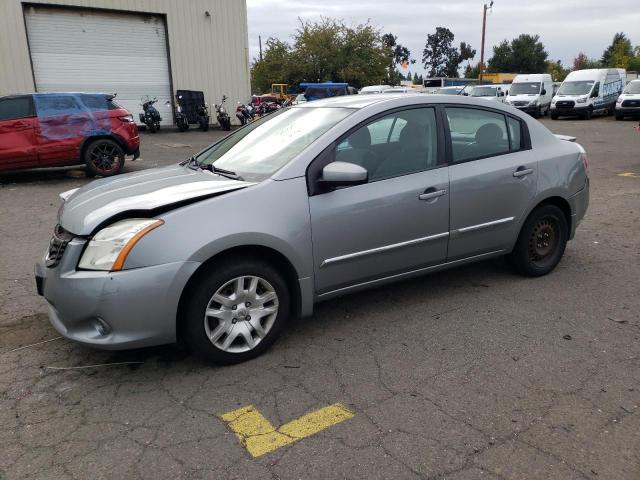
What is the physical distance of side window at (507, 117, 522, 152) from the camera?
4375 mm

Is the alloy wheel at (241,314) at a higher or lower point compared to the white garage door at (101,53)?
lower

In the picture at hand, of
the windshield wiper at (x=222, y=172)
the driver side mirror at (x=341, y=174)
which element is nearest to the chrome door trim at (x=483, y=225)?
the driver side mirror at (x=341, y=174)

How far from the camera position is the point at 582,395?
289cm

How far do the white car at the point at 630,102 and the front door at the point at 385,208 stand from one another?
2463 cm

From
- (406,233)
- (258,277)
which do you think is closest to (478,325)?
(406,233)

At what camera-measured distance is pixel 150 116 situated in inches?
760

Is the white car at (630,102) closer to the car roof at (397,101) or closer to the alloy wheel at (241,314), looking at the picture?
the car roof at (397,101)

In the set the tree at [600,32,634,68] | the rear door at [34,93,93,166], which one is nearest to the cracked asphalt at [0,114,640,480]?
the rear door at [34,93,93,166]

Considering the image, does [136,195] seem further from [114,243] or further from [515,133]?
[515,133]

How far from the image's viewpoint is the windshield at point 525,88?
2825 centimetres

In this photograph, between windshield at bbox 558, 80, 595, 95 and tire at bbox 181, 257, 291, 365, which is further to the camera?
windshield at bbox 558, 80, 595, 95

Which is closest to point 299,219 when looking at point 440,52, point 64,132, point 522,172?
point 522,172

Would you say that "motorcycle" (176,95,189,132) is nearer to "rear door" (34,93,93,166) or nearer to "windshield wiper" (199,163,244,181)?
"rear door" (34,93,93,166)

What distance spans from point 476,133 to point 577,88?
2596 centimetres
